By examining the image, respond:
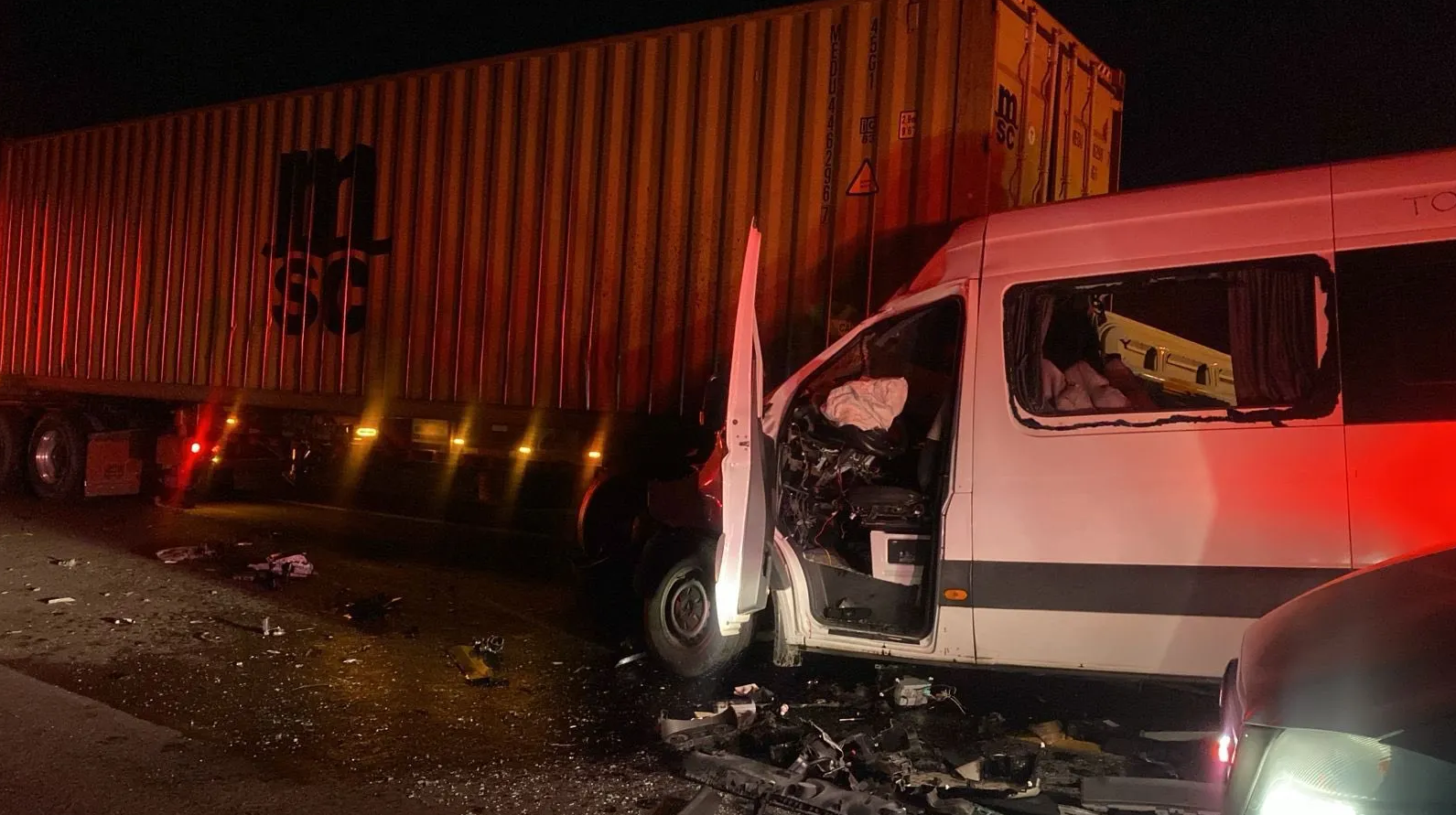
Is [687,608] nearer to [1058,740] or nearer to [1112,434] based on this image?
[1058,740]

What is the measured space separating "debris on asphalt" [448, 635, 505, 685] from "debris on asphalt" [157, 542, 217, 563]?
3384mm

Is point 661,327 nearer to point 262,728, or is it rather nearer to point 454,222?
point 454,222

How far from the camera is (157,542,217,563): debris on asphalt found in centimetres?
809

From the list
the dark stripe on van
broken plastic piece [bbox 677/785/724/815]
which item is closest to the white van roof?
the dark stripe on van

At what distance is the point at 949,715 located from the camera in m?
5.01

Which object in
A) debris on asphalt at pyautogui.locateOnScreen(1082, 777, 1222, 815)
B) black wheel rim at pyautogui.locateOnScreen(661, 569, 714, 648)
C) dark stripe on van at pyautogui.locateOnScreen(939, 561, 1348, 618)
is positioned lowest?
debris on asphalt at pyautogui.locateOnScreen(1082, 777, 1222, 815)

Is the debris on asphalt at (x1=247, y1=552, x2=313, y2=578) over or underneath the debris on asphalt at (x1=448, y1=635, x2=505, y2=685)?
over

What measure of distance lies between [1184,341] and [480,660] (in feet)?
13.2

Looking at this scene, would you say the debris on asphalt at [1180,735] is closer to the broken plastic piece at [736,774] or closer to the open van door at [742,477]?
the broken plastic piece at [736,774]

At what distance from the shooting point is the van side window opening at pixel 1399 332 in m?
3.57

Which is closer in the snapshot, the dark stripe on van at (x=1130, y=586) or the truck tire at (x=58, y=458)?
the dark stripe on van at (x=1130, y=586)

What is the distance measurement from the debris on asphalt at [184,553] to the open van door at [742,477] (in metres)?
5.43

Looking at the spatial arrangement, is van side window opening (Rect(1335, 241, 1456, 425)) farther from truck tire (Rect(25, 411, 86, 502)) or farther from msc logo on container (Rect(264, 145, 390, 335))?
truck tire (Rect(25, 411, 86, 502))

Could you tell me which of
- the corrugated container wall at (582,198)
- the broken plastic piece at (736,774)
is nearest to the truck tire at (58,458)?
the corrugated container wall at (582,198)
